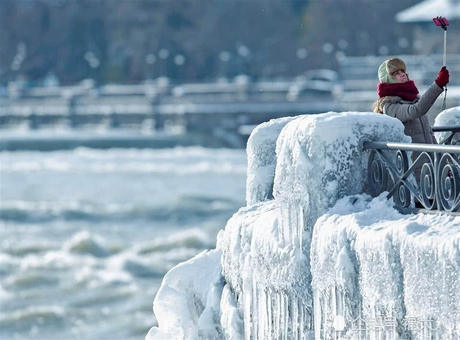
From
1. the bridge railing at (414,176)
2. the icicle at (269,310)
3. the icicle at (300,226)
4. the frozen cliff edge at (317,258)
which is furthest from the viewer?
the icicle at (269,310)


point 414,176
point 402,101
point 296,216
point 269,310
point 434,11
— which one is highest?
point 402,101

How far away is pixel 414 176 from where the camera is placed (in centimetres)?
736

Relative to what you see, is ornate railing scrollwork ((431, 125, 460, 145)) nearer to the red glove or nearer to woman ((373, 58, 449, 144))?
woman ((373, 58, 449, 144))

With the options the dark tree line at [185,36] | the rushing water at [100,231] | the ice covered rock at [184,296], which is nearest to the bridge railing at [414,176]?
the ice covered rock at [184,296]

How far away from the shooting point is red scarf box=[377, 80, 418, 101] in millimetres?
7910

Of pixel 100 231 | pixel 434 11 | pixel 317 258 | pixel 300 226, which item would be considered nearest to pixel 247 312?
pixel 300 226

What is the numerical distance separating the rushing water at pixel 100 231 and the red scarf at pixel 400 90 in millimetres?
15355

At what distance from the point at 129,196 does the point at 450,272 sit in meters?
45.8

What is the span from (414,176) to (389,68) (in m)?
0.73

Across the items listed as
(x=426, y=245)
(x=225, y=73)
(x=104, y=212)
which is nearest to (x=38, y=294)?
(x=104, y=212)

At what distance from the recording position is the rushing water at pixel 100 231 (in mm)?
25125

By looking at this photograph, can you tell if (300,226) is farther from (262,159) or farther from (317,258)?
(262,159)

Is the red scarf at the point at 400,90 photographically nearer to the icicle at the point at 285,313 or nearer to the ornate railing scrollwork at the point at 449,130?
the ornate railing scrollwork at the point at 449,130

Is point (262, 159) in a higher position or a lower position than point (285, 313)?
higher
